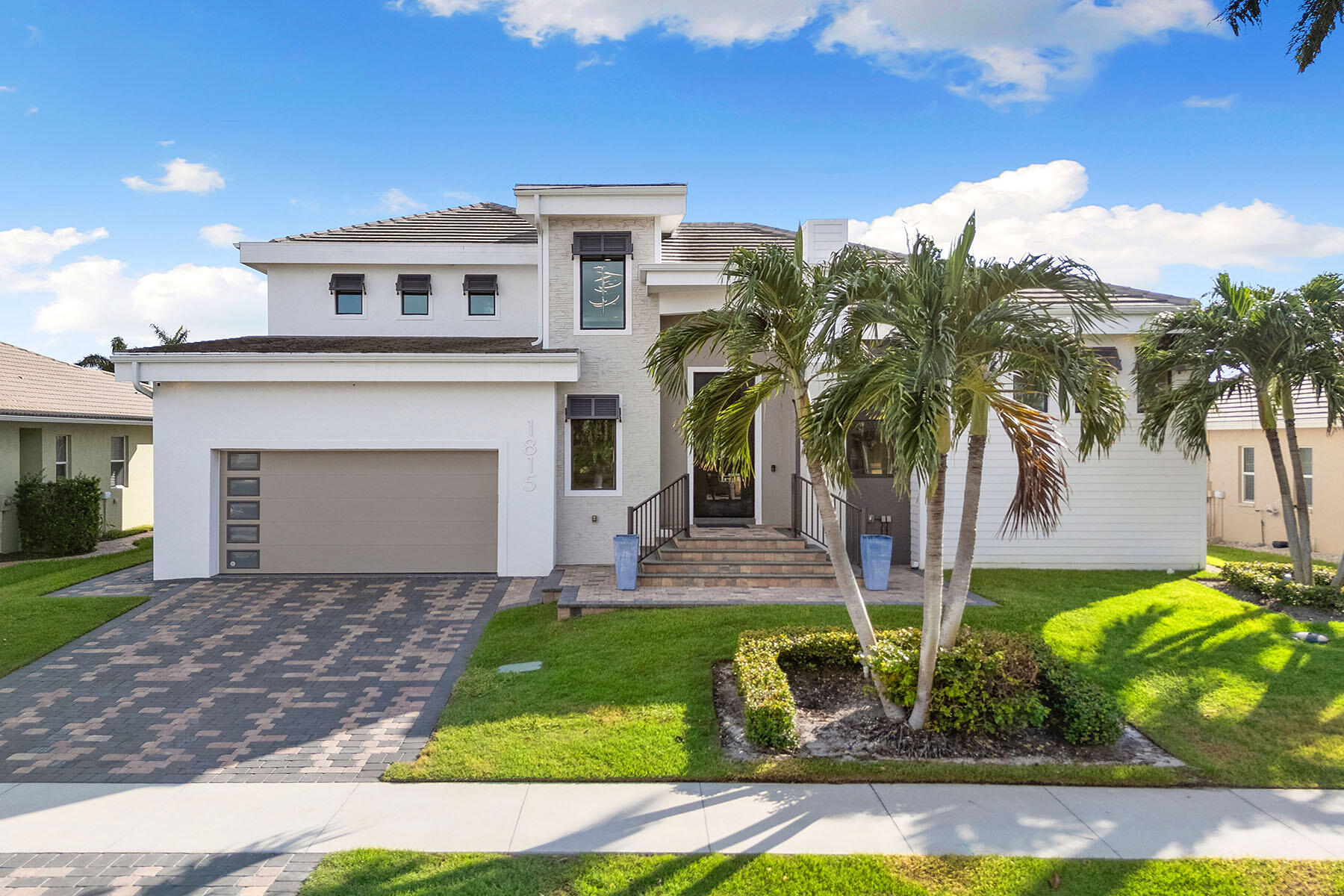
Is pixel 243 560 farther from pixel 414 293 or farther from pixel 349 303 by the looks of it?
pixel 414 293

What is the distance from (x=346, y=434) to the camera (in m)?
11.8

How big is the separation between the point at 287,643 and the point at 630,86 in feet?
37.1

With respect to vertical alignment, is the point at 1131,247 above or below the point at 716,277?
above

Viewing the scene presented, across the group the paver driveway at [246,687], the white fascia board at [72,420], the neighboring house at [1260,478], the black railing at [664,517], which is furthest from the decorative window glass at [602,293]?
the neighboring house at [1260,478]

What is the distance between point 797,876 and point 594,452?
898 centimetres

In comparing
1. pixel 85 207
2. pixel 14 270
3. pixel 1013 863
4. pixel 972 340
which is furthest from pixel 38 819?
pixel 14 270

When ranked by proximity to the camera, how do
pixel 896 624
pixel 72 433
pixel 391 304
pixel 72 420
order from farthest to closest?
pixel 72 433 → pixel 72 420 → pixel 391 304 → pixel 896 624

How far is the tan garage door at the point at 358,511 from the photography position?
1199cm

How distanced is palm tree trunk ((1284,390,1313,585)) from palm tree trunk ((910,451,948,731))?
7.83 meters

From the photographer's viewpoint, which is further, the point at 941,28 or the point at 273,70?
the point at 273,70

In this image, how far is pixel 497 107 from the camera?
588 inches

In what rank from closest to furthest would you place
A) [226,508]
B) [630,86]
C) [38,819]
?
[38,819]
[226,508]
[630,86]

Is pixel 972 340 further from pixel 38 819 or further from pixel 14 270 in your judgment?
pixel 14 270

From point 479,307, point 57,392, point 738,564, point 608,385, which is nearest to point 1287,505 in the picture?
point 738,564
